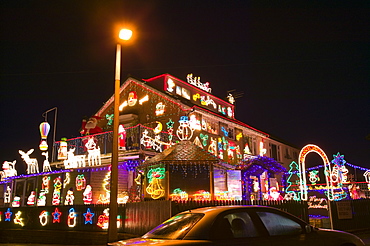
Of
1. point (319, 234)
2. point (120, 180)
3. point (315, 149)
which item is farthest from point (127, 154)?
point (319, 234)

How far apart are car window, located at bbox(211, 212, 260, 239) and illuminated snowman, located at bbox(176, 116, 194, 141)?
618 inches

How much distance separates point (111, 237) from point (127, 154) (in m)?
10.3

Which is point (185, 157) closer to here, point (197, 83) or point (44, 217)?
point (44, 217)

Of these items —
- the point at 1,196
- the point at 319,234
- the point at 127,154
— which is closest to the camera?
the point at 319,234

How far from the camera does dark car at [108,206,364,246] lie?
15.5ft

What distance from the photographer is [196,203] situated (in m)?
11.1

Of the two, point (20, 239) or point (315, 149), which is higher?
point (315, 149)

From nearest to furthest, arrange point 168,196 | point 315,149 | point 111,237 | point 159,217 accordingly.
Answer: point 111,237
point 159,217
point 168,196
point 315,149

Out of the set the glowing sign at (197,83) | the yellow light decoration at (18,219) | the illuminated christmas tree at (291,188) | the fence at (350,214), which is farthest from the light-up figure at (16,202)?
the fence at (350,214)

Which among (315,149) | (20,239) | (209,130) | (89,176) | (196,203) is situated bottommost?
(20,239)

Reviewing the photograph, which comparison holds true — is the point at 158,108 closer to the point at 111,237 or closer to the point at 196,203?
the point at 196,203

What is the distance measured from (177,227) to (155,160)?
10541mm

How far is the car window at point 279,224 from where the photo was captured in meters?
5.34

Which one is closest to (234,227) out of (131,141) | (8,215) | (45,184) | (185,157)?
(185,157)
